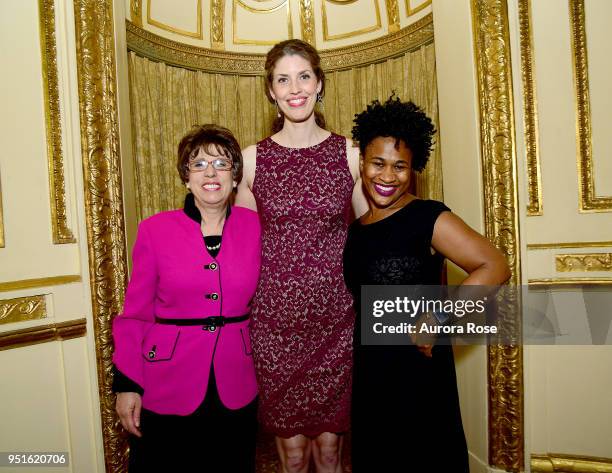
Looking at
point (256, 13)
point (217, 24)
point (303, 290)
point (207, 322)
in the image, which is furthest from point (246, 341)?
point (256, 13)

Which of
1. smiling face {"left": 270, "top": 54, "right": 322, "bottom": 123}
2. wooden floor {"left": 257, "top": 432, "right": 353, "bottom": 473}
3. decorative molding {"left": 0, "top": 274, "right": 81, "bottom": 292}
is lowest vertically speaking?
wooden floor {"left": 257, "top": 432, "right": 353, "bottom": 473}

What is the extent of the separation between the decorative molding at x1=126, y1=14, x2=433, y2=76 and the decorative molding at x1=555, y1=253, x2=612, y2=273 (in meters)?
1.88

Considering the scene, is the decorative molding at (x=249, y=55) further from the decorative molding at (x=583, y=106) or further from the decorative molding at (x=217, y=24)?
the decorative molding at (x=583, y=106)

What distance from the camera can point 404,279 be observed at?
156 centimetres

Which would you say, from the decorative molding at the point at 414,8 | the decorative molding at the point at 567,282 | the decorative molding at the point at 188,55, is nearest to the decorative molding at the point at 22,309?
the decorative molding at the point at 188,55

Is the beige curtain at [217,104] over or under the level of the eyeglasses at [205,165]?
over

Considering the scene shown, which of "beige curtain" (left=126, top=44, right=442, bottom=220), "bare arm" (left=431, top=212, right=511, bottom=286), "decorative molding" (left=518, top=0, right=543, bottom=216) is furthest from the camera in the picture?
"beige curtain" (left=126, top=44, right=442, bottom=220)

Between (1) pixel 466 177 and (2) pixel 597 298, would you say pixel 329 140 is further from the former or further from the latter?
(2) pixel 597 298

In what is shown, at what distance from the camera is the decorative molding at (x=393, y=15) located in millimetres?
3510

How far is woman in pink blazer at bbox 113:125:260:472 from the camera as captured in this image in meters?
1.67

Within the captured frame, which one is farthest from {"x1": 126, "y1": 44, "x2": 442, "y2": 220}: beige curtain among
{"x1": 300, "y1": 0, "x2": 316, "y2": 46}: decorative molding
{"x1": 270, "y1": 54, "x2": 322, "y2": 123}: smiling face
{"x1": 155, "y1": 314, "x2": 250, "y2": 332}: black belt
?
{"x1": 155, "y1": 314, "x2": 250, "y2": 332}: black belt

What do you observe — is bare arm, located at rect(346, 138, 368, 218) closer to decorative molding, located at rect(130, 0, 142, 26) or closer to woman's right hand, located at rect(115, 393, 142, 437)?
woman's right hand, located at rect(115, 393, 142, 437)

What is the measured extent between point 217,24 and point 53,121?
6.52 ft

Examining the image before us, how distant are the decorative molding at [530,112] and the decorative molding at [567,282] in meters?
0.33
